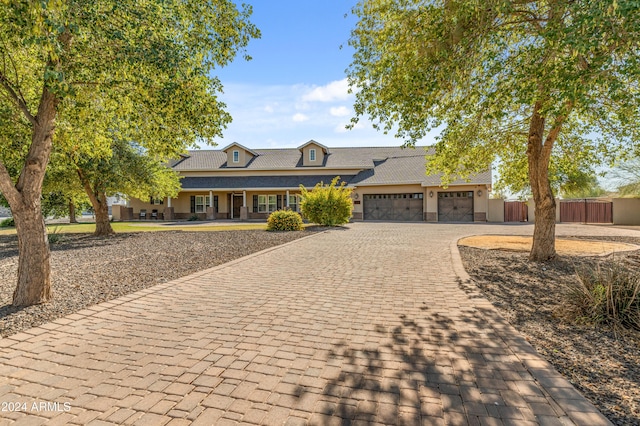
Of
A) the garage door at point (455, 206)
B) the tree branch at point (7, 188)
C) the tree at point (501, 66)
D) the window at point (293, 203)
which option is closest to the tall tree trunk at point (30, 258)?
the tree branch at point (7, 188)

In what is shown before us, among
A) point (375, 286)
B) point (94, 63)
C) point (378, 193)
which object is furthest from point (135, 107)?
point (378, 193)

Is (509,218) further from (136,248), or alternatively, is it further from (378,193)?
(136,248)

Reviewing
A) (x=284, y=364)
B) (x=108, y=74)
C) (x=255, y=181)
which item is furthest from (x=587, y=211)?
(x=108, y=74)

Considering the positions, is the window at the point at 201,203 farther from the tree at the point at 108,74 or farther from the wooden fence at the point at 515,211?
the wooden fence at the point at 515,211

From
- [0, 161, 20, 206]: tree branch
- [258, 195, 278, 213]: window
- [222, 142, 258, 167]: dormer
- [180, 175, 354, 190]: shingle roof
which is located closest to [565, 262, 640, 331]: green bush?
[0, 161, 20, 206]: tree branch

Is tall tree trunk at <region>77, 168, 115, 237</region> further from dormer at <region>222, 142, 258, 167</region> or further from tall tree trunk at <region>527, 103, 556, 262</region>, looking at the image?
tall tree trunk at <region>527, 103, 556, 262</region>

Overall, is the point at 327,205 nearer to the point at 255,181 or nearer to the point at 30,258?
the point at 255,181

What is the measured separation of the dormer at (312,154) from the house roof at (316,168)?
0.40 metres

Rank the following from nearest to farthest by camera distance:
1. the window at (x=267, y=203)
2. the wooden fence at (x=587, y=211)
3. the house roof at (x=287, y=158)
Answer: the wooden fence at (x=587, y=211), the window at (x=267, y=203), the house roof at (x=287, y=158)

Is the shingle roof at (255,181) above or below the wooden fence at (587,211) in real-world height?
above

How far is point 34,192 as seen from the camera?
536 centimetres

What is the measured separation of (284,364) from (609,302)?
15.3 ft

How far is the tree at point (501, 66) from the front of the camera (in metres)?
4.50

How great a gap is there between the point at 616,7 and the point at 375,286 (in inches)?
210
